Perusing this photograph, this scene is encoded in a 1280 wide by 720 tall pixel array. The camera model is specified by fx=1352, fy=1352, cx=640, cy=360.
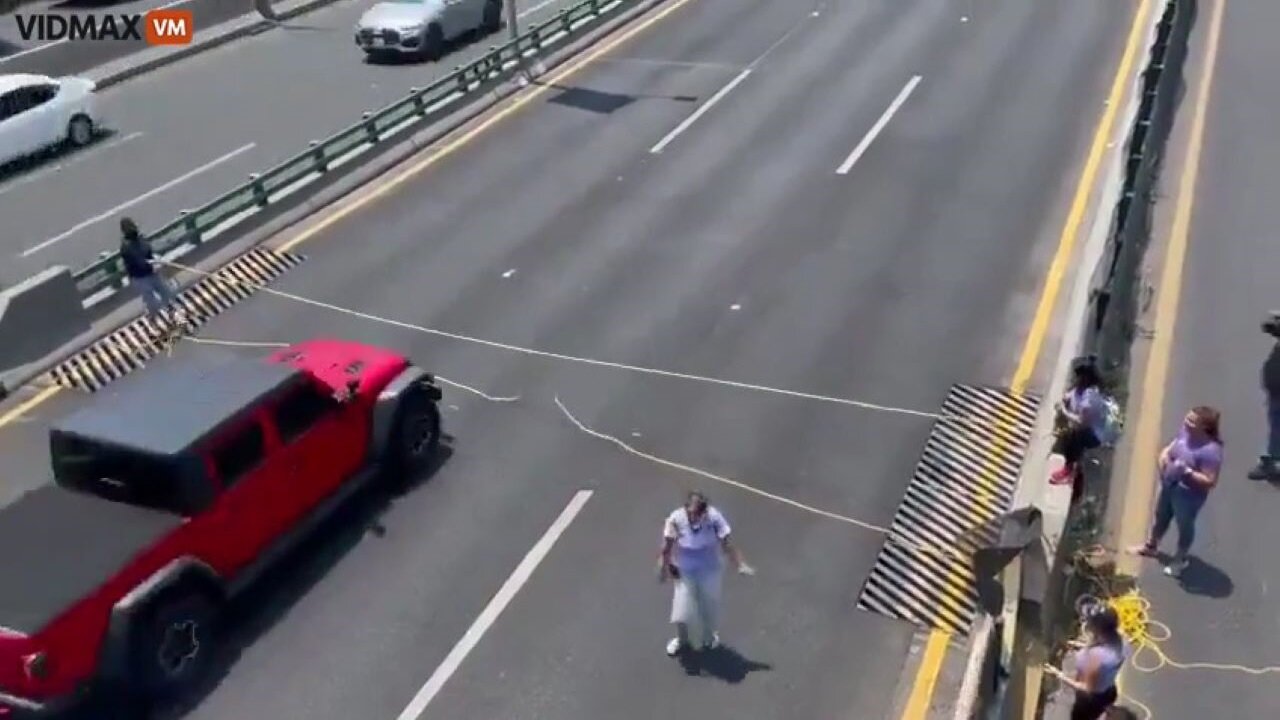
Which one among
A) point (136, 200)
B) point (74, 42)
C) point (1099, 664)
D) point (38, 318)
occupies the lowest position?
point (74, 42)

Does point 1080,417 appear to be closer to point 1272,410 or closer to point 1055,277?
point 1272,410

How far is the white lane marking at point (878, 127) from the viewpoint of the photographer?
21719 millimetres

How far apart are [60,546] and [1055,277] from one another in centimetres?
1229

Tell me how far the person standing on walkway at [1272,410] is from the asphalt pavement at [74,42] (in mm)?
25986

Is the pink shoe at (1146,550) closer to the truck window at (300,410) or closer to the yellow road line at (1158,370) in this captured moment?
the yellow road line at (1158,370)

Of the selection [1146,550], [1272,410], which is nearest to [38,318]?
[1146,550]

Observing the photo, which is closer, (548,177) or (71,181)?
(548,177)

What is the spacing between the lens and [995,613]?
9688 millimetres

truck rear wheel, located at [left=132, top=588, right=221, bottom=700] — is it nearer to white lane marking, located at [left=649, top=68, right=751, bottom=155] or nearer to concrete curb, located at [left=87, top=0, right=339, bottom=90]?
white lane marking, located at [left=649, top=68, right=751, bottom=155]

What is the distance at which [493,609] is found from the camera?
11414mm

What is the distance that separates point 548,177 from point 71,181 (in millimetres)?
8913

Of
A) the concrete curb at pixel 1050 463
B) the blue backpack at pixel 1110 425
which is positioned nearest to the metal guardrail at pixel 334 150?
the concrete curb at pixel 1050 463

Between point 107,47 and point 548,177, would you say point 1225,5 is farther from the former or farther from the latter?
point 107,47

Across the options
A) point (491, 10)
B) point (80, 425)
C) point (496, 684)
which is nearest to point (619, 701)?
point (496, 684)
